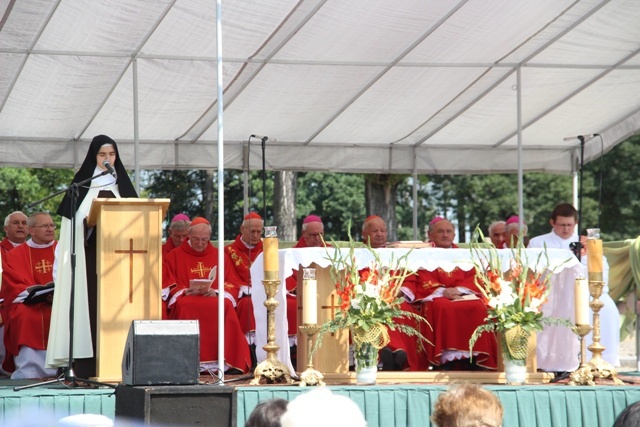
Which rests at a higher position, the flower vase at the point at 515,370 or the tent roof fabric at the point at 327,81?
the tent roof fabric at the point at 327,81

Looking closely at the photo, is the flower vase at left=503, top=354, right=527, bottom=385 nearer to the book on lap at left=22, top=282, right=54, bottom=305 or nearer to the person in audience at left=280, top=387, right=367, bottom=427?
the book on lap at left=22, top=282, right=54, bottom=305

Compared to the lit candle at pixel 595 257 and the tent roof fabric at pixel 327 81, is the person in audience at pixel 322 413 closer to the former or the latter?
the lit candle at pixel 595 257

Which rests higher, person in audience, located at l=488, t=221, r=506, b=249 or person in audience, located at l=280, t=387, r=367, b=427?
person in audience, located at l=488, t=221, r=506, b=249

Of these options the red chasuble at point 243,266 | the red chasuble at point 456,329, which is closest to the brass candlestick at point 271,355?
the red chasuble at point 456,329

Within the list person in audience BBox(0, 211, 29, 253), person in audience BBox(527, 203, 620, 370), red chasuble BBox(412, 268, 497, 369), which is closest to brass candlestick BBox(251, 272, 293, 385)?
red chasuble BBox(412, 268, 497, 369)

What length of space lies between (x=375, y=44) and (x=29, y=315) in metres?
3.98

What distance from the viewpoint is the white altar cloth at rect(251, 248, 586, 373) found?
28.4ft

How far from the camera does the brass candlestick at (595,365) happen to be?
8.41 metres

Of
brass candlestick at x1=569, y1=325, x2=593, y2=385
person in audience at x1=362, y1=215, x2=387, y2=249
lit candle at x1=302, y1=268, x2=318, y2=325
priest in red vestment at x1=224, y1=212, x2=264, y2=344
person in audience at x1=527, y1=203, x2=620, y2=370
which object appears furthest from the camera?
person in audience at x1=362, y1=215, x2=387, y2=249

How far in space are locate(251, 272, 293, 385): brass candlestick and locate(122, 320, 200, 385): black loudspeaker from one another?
4.42ft

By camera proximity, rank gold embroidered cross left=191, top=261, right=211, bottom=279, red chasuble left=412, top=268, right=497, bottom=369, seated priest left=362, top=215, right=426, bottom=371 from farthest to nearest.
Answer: gold embroidered cross left=191, top=261, right=211, bottom=279 < red chasuble left=412, top=268, right=497, bottom=369 < seated priest left=362, top=215, right=426, bottom=371

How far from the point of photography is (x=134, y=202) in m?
7.86

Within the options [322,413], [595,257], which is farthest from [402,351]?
[322,413]

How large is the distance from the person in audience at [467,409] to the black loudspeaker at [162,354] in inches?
126
